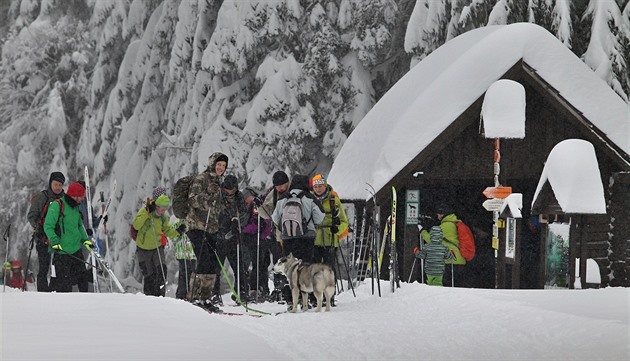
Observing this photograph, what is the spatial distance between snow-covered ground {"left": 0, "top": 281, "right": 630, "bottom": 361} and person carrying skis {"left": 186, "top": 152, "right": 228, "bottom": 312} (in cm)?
58

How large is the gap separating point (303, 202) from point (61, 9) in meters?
28.4

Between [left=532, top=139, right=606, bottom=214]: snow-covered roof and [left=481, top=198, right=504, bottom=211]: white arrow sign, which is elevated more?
[left=532, top=139, right=606, bottom=214]: snow-covered roof

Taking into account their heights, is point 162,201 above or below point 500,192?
below

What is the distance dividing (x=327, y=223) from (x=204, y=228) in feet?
7.89

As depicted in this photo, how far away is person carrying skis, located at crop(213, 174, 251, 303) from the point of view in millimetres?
12453

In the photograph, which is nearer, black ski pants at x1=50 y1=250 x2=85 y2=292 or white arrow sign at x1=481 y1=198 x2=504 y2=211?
black ski pants at x1=50 y1=250 x2=85 y2=292

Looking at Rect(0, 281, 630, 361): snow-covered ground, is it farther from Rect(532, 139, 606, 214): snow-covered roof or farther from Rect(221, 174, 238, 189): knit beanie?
Rect(532, 139, 606, 214): snow-covered roof

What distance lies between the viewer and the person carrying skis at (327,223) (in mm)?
13031

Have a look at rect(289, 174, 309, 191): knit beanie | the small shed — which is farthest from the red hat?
the small shed

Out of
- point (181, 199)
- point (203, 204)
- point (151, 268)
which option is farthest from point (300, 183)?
point (151, 268)

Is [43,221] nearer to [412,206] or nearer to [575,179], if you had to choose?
[575,179]

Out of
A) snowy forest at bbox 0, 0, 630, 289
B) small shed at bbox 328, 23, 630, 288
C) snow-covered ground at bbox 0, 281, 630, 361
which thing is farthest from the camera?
snowy forest at bbox 0, 0, 630, 289

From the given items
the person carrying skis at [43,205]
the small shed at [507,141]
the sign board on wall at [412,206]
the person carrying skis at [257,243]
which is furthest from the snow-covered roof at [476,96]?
the person carrying skis at [43,205]

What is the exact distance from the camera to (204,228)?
37.2 ft
